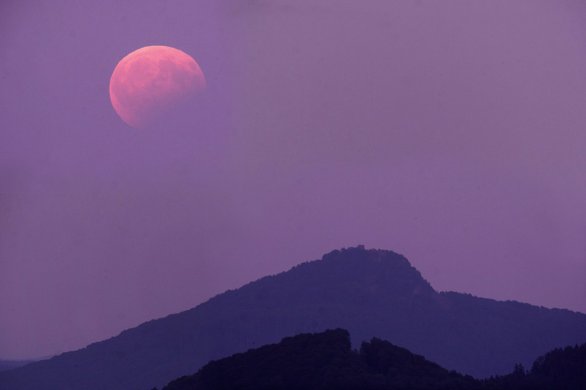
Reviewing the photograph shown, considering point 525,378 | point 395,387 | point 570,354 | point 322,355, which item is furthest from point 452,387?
point 570,354

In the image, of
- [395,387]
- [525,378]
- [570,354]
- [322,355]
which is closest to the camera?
[395,387]

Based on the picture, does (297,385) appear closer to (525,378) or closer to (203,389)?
(203,389)

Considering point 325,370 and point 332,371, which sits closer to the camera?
point 332,371

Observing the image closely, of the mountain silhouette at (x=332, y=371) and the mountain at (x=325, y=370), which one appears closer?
the mountain at (x=325, y=370)

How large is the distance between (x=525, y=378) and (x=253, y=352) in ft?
114

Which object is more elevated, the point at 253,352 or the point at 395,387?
the point at 253,352

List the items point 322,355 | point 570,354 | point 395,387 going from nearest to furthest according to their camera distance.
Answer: point 395,387 → point 322,355 → point 570,354

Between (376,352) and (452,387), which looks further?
(376,352)

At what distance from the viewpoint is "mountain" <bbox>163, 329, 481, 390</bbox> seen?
11781 centimetres

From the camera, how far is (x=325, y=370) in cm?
12012

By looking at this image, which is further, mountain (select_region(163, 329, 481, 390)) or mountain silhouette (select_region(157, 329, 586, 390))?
mountain silhouette (select_region(157, 329, 586, 390))

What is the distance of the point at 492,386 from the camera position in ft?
408

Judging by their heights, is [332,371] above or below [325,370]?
below

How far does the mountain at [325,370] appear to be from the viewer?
11781 centimetres
